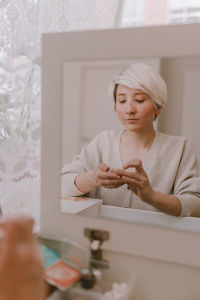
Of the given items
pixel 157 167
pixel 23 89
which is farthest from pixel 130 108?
pixel 23 89

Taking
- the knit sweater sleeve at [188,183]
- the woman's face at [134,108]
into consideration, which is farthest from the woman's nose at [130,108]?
Result: the knit sweater sleeve at [188,183]

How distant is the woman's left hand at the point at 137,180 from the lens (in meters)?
0.61

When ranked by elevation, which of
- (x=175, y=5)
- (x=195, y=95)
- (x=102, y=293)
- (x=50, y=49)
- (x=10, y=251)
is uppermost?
(x=175, y=5)

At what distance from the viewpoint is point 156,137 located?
1.94 feet

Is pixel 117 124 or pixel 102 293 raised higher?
pixel 117 124

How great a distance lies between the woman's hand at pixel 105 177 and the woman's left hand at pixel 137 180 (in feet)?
0.03

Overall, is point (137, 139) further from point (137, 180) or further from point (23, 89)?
point (23, 89)

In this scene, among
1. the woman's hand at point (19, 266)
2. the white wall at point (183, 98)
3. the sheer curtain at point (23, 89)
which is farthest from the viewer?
the sheer curtain at point (23, 89)

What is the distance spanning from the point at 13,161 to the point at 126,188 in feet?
1.00

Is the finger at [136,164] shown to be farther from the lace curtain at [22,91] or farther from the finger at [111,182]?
the lace curtain at [22,91]

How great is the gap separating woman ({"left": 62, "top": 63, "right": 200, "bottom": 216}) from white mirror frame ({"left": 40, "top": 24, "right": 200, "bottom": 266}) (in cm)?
3

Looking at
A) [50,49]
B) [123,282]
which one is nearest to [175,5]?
[50,49]

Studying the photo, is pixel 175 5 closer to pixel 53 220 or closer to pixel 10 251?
pixel 53 220

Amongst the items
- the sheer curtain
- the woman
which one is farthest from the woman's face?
the sheer curtain
